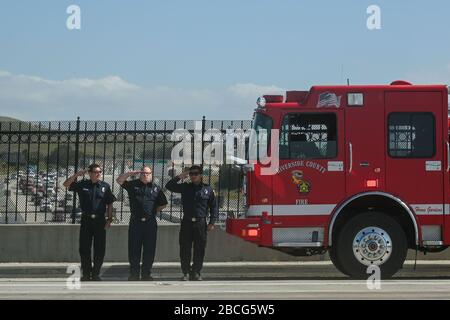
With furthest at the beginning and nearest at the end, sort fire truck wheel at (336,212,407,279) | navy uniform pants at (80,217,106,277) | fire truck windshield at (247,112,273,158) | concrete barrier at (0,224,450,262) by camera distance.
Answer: concrete barrier at (0,224,450,262)
navy uniform pants at (80,217,106,277)
fire truck windshield at (247,112,273,158)
fire truck wheel at (336,212,407,279)

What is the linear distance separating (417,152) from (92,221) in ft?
15.4

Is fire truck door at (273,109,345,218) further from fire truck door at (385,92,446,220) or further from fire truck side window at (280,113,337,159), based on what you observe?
fire truck door at (385,92,446,220)

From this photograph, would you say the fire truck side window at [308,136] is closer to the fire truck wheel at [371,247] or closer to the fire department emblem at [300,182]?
the fire department emblem at [300,182]

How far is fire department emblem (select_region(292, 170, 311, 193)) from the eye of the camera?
9.41 metres

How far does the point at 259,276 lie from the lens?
11.1 meters

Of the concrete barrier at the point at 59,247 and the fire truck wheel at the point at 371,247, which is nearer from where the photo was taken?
the fire truck wheel at the point at 371,247

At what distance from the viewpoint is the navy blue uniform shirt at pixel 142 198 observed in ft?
31.8

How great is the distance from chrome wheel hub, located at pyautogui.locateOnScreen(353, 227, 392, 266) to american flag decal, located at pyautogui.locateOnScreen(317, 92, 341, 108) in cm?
179

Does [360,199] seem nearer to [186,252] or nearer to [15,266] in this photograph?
[186,252]

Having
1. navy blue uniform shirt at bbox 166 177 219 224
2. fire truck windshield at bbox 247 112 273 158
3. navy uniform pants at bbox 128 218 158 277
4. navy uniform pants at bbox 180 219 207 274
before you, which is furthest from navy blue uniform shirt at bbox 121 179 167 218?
fire truck windshield at bbox 247 112 273 158

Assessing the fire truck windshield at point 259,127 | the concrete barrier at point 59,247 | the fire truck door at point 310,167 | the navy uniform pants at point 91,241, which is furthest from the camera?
the concrete barrier at point 59,247

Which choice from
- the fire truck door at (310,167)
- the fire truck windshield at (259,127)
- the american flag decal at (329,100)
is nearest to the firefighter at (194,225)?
the fire truck windshield at (259,127)

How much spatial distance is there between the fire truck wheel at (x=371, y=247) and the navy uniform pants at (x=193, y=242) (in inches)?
76.4

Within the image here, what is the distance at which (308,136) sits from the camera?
373 inches
